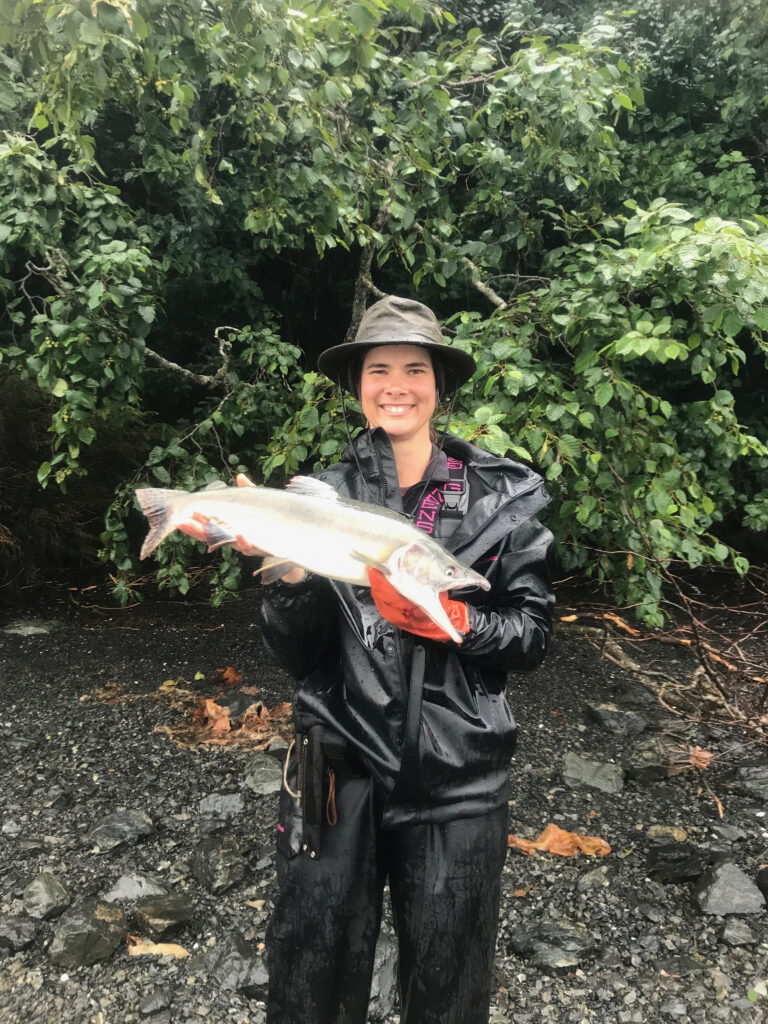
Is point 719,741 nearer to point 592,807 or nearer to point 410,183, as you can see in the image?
point 592,807

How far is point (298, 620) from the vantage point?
220 centimetres

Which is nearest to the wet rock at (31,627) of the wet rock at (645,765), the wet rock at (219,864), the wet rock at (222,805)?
the wet rock at (222,805)

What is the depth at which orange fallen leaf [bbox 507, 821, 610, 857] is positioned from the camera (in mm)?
4176

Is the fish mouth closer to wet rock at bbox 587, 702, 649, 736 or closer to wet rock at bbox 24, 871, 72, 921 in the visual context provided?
wet rock at bbox 24, 871, 72, 921

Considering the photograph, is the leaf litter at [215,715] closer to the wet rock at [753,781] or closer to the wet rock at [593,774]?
the wet rock at [593,774]

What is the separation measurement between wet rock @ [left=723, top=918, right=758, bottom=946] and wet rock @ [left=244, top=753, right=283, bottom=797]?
8.73 ft

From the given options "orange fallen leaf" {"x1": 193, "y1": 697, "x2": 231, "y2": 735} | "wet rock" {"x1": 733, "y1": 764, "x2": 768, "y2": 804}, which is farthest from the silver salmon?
"wet rock" {"x1": 733, "y1": 764, "x2": 768, "y2": 804}

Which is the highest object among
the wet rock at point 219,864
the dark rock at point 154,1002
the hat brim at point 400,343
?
the hat brim at point 400,343

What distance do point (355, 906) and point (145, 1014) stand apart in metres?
1.73

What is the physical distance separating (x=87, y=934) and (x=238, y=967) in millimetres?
Answer: 788

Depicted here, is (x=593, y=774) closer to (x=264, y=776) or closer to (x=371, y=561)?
(x=264, y=776)

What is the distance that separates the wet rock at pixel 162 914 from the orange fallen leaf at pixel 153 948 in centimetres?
4

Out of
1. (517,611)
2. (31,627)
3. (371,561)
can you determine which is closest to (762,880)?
(517,611)

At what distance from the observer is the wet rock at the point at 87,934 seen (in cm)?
341
